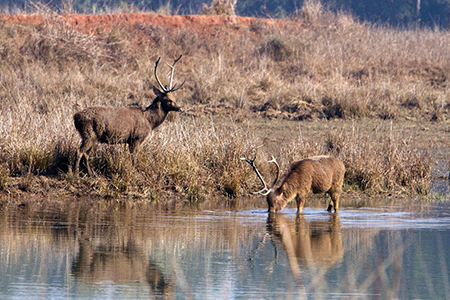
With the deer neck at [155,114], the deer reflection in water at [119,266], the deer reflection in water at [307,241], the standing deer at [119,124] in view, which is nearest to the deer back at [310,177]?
the deer reflection in water at [307,241]

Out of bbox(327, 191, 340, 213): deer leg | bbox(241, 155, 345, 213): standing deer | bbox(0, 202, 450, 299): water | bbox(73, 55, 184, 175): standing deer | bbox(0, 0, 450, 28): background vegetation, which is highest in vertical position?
bbox(0, 0, 450, 28): background vegetation

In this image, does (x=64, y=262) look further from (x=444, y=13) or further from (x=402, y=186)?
(x=444, y=13)

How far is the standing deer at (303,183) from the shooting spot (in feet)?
38.3

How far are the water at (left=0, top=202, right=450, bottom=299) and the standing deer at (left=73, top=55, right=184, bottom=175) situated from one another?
1.47 m

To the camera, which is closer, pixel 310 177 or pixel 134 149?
pixel 310 177

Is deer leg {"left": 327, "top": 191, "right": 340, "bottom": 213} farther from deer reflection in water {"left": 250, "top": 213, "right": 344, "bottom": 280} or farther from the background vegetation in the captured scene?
the background vegetation

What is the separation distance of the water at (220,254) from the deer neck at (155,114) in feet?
7.80

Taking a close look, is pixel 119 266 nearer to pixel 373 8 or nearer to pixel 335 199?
pixel 335 199

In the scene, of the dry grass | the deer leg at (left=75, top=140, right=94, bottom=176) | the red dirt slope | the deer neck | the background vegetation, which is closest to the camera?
the deer leg at (left=75, top=140, right=94, bottom=176)

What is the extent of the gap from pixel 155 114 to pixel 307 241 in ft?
17.5

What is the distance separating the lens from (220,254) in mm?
8977

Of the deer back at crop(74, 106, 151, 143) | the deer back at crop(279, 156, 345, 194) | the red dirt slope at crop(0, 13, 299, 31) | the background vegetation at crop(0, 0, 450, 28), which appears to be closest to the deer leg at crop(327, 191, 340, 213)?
the deer back at crop(279, 156, 345, 194)

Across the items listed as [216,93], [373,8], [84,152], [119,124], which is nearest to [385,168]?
[119,124]

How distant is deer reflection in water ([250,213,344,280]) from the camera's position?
8.60m
